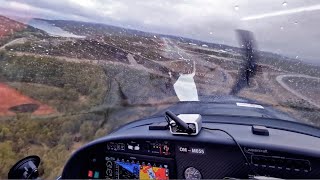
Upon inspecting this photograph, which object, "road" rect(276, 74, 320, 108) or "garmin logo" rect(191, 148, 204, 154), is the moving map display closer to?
"garmin logo" rect(191, 148, 204, 154)

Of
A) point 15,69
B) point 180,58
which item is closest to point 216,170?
point 180,58

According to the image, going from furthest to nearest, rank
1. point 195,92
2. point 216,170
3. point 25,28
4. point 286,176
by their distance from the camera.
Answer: point 195,92
point 25,28
point 216,170
point 286,176

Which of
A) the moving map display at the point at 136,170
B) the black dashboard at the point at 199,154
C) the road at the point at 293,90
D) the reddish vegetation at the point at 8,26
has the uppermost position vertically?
the reddish vegetation at the point at 8,26

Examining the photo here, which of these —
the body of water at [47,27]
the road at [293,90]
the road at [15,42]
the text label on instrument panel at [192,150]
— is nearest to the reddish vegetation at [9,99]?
the road at [15,42]

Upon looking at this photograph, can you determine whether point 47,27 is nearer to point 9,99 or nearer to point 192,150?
point 9,99

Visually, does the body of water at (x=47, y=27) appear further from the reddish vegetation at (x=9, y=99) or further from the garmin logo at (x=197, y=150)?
the garmin logo at (x=197, y=150)

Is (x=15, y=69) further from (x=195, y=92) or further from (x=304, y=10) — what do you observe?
(x=304, y=10)
